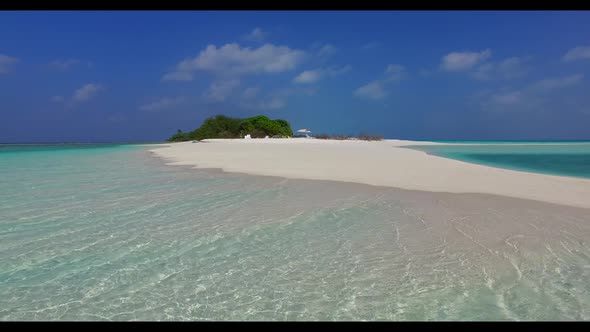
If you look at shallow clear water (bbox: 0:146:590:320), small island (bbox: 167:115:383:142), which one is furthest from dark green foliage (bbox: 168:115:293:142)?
shallow clear water (bbox: 0:146:590:320)

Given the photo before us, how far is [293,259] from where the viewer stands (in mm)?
3229

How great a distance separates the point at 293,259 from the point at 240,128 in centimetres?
5282

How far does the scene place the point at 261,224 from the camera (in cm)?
446

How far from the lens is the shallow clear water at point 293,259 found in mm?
2348

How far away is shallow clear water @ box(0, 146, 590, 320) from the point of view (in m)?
2.35

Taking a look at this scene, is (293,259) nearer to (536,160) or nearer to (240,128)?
A: (536,160)

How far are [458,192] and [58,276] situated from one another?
6.33m

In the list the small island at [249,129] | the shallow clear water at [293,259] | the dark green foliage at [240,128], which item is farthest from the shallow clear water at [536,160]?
the dark green foliage at [240,128]

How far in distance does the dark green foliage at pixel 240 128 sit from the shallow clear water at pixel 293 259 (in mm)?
46125

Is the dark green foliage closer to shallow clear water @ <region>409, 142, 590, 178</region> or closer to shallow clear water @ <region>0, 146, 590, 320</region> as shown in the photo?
shallow clear water @ <region>409, 142, 590, 178</region>

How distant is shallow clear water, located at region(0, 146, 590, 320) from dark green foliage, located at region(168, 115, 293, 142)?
46125 mm

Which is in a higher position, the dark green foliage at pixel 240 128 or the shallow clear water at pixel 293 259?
the dark green foliage at pixel 240 128

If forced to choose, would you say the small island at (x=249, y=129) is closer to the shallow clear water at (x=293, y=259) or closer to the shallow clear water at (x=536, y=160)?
the shallow clear water at (x=536, y=160)
